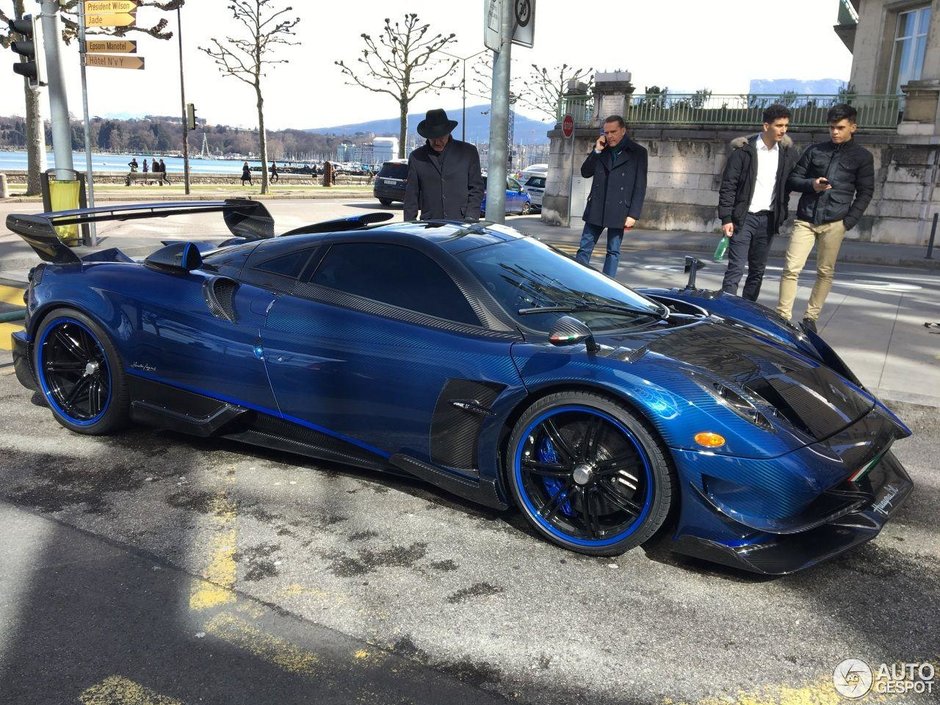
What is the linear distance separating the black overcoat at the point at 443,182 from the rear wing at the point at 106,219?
1.80 metres

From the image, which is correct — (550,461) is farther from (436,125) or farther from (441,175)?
(436,125)

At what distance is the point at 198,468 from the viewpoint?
4.00m

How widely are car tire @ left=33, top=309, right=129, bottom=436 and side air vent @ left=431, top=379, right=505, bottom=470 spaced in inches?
76.1

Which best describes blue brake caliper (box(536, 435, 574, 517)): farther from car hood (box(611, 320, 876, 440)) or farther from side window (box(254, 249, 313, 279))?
side window (box(254, 249, 313, 279))

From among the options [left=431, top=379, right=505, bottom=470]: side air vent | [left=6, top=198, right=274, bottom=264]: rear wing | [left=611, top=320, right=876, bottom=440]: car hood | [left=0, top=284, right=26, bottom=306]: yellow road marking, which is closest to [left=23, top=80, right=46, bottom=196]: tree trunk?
[left=0, top=284, right=26, bottom=306]: yellow road marking

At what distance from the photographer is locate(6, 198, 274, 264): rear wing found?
447 centimetres

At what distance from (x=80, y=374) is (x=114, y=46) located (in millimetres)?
8924

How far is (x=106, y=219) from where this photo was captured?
15.9ft

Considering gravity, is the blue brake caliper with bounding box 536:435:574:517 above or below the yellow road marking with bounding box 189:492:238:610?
above

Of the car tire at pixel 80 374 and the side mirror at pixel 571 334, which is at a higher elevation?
the side mirror at pixel 571 334

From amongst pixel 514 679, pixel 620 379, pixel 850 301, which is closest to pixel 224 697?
pixel 514 679

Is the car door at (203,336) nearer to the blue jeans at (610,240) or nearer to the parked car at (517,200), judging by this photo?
the blue jeans at (610,240)

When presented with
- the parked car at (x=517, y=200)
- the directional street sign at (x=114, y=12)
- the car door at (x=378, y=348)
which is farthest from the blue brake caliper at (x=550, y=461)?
the parked car at (x=517, y=200)

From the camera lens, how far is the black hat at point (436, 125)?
6891 mm
